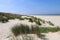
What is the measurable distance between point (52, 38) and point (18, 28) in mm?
2139

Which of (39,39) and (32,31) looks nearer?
(39,39)

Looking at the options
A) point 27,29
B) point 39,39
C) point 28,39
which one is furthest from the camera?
point 27,29

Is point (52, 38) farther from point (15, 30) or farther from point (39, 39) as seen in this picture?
point (15, 30)

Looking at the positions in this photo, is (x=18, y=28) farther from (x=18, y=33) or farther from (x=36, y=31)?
(x=36, y=31)

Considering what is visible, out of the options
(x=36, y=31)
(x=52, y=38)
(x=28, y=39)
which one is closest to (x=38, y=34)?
(x=36, y=31)

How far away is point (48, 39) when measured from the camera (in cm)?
996

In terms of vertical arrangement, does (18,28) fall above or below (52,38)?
above

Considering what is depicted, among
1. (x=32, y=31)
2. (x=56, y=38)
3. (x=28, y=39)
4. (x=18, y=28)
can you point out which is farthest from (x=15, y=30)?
(x=56, y=38)

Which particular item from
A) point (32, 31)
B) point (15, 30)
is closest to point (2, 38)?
point (15, 30)

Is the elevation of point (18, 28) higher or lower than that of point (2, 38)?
higher

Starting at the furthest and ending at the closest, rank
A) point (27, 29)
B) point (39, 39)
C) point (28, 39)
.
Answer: point (27, 29), point (39, 39), point (28, 39)

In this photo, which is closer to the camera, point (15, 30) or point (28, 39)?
point (28, 39)

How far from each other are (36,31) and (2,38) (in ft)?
6.85

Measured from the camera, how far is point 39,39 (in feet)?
30.8
